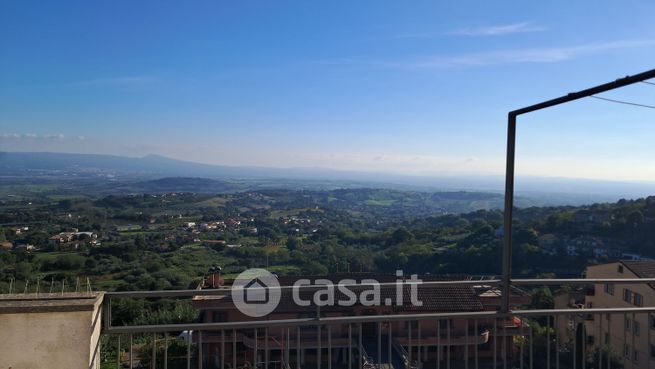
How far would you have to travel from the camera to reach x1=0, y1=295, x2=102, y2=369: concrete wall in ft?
7.13

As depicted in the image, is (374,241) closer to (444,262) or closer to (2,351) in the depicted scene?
(444,262)

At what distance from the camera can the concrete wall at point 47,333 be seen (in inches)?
85.5

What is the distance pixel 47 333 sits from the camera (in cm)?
222

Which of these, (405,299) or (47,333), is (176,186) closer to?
(405,299)

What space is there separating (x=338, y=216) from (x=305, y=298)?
117 ft

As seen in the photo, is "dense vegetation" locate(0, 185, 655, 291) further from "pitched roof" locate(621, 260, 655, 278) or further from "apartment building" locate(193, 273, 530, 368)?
"apartment building" locate(193, 273, 530, 368)

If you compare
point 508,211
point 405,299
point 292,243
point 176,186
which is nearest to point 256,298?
point 405,299

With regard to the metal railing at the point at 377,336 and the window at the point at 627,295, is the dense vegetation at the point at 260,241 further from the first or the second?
the metal railing at the point at 377,336

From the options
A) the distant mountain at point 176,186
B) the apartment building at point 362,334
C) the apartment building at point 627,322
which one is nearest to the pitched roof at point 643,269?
the apartment building at point 627,322

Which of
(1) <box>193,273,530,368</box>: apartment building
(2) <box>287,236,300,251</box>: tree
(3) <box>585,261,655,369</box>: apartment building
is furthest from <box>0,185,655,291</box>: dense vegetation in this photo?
(1) <box>193,273,530,368</box>: apartment building

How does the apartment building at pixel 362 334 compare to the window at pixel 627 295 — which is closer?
the apartment building at pixel 362 334

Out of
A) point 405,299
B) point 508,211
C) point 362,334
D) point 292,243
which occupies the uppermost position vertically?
point 508,211

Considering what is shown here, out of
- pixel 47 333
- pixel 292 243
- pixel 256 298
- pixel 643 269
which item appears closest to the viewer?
pixel 47 333

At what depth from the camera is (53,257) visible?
55.9 feet
